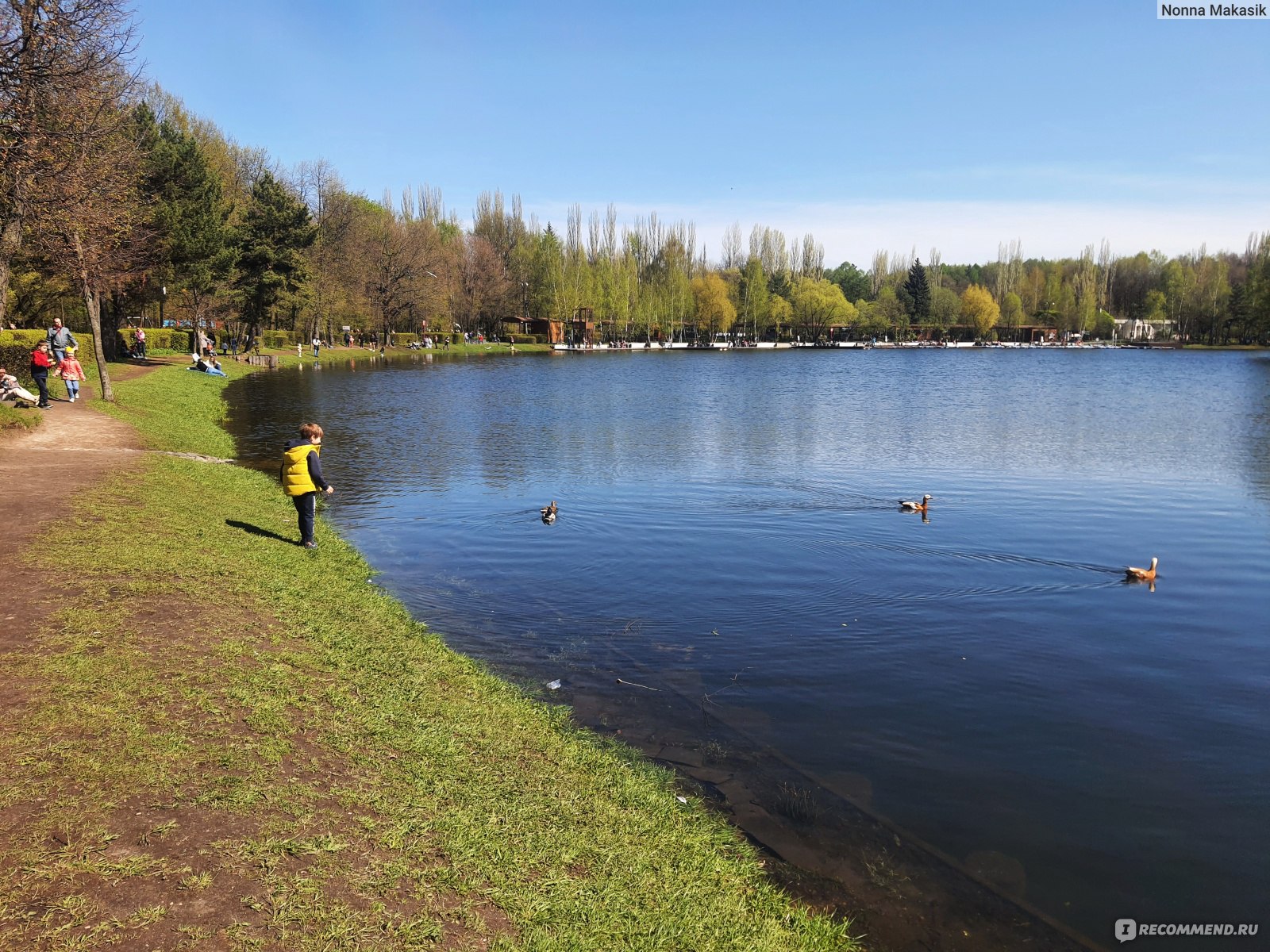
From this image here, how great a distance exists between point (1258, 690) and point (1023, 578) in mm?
4747

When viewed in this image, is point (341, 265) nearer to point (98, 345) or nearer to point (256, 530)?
point (98, 345)

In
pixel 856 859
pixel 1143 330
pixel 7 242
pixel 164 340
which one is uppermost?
pixel 1143 330

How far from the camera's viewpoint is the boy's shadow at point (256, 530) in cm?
1400

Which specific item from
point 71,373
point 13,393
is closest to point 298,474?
point 13,393

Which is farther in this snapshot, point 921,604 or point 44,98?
point 44,98

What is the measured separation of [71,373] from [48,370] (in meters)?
1.22

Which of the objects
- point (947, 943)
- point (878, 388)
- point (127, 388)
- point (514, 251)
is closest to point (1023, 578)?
point (947, 943)

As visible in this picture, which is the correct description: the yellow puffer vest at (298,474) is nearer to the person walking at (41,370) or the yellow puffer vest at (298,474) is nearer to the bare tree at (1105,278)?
the person walking at (41,370)

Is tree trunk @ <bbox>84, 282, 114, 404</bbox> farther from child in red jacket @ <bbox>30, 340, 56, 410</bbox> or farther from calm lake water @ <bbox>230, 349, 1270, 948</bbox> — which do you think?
calm lake water @ <bbox>230, 349, 1270, 948</bbox>

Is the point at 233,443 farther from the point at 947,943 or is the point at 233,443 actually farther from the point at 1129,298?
the point at 1129,298

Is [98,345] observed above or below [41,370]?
above

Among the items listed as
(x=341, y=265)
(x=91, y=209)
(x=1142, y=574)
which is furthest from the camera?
(x=341, y=265)

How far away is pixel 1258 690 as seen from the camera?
10.4 meters

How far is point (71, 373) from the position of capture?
86.5 ft
